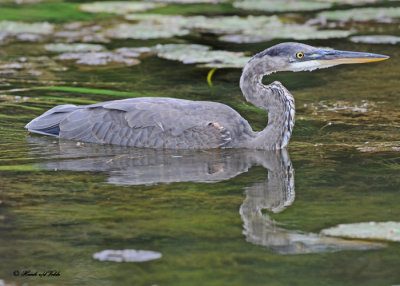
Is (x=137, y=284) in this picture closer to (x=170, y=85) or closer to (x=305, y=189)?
(x=305, y=189)

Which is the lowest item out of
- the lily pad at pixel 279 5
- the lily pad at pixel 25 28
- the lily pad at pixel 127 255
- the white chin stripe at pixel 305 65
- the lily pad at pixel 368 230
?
the lily pad at pixel 127 255

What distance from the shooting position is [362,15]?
16.1 m

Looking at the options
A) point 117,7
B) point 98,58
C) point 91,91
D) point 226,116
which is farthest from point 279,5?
point 226,116

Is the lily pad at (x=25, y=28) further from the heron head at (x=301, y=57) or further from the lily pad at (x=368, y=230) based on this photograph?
the lily pad at (x=368, y=230)

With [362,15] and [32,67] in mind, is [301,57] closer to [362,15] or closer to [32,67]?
[32,67]

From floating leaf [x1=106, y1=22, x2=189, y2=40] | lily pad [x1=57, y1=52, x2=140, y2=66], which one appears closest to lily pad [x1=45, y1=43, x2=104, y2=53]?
lily pad [x1=57, y1=52, x2=140, y2=66]

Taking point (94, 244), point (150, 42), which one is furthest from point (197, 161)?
point (150, 42)

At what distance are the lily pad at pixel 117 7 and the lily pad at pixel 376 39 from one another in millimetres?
5374

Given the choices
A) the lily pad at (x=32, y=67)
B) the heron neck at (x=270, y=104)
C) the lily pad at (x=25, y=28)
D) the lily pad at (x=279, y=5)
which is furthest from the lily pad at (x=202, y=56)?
the lily pad at (x=279, y=5)

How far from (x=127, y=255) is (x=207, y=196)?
1.57 meters

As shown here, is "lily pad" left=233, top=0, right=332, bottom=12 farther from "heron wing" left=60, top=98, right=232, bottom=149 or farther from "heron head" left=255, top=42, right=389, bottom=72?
"heron wing" left=60, top=98, right=232, bottom=149

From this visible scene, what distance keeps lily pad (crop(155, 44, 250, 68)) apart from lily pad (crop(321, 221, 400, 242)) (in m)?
6.33

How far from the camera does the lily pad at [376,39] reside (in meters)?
13.8

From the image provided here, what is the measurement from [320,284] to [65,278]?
1634mm
